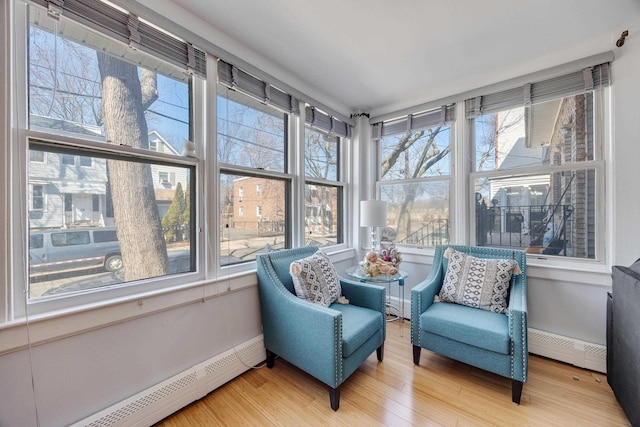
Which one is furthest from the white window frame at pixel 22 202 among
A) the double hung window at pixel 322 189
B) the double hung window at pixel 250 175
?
the double hung window at pixel 322 189

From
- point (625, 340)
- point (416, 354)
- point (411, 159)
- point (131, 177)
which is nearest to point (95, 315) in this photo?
point (131, 177)

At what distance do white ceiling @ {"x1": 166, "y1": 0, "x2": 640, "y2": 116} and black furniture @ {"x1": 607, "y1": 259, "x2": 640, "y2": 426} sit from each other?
1.68 meters

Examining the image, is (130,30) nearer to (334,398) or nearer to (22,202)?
(22,202)

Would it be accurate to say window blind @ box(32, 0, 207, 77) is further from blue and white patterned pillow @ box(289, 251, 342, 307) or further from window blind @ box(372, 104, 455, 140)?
window blind @ box(372, 104, 455, 140)

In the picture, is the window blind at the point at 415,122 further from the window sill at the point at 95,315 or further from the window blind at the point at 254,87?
the window sill at the point at 95,315

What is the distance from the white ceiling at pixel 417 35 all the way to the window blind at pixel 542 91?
0.43 feet

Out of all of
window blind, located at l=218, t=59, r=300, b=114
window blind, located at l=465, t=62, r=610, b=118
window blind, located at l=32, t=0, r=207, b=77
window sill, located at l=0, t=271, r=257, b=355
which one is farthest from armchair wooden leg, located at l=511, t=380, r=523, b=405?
window blind, located at l=32, t=0, r=207, b=77

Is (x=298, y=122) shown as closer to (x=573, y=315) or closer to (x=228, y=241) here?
(x=228, y=241)

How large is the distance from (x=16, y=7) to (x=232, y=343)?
221 cm

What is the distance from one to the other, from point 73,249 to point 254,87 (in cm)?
164

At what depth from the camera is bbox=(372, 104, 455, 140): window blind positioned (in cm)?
271

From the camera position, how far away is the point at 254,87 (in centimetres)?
211

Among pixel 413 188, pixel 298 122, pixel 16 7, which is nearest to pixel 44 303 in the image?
pixel 16 7

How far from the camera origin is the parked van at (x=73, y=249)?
4.16 feet
